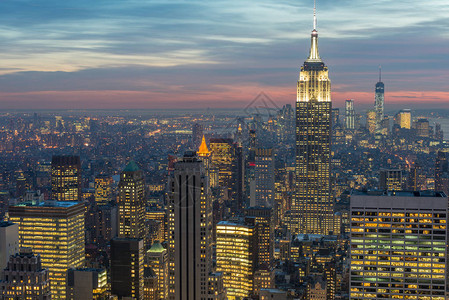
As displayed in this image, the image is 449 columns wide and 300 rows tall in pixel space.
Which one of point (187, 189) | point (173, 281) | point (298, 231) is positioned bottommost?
point (298, 231)

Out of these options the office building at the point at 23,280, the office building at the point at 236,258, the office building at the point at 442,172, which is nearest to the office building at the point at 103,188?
the office building at the point at 236,258

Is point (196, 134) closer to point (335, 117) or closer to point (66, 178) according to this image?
point (66, 178)

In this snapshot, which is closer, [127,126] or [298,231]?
[127,126]

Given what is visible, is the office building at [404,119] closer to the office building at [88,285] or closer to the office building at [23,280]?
the office building at [88,285]

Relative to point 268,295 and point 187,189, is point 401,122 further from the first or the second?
point 187,189

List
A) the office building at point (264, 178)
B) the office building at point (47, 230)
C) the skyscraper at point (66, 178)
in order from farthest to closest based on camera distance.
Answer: the office building at point (264, 178) < the skyscraper at point (66, 178) < the office building at point (47, 230)

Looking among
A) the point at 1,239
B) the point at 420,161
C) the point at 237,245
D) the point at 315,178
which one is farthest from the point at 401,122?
the point at 1,239

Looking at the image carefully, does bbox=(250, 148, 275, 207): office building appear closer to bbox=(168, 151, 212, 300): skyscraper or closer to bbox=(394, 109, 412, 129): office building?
bbox=(394, 109, 412, 129): office building
